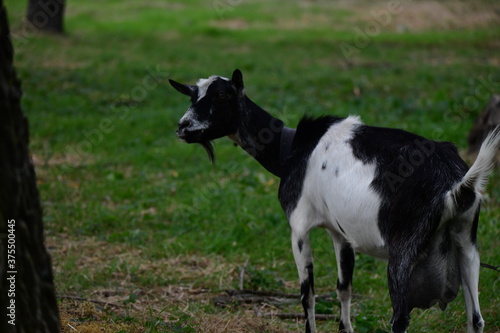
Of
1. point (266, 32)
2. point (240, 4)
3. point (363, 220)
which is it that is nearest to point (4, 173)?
point (363, 220)

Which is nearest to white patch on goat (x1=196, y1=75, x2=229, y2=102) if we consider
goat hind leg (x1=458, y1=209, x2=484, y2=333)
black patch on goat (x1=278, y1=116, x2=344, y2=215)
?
black patch on goat (x1=278, y1=116, x2=344, y2=215)

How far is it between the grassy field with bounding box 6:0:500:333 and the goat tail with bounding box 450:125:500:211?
1.52 m

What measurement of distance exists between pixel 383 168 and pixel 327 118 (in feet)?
2.63

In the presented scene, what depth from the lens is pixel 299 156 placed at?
4.79 meters

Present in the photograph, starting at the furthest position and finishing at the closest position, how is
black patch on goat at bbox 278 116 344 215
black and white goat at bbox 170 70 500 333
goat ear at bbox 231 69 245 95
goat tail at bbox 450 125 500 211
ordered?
goat ear at bbox 231 69 245 95 < black patch on goat at bbox 278 116 344 215 < black and white goat at bbox 170 70 500 333 < goat tail at bbox 450 125 500 211

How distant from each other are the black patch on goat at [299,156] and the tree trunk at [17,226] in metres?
1.97

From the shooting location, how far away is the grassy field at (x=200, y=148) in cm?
556

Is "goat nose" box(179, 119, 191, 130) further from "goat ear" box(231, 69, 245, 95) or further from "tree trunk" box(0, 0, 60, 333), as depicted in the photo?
"tree trunk" box(0, 0, 60, 333)

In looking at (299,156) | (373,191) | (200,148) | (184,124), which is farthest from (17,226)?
(200,148)

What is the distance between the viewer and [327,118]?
15.8ft

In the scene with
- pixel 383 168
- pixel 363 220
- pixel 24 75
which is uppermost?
pixel 383 168

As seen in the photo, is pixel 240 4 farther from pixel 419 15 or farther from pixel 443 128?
pixel 443 128

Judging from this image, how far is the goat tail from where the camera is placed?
143 inches

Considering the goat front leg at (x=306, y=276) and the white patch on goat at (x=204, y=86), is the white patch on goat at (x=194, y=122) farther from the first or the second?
the goat front leg at (x=306, y=276)
